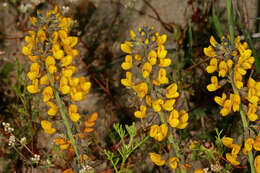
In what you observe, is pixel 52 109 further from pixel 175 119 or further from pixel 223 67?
pixel 223 67

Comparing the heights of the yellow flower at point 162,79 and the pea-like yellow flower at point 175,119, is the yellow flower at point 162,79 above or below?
above

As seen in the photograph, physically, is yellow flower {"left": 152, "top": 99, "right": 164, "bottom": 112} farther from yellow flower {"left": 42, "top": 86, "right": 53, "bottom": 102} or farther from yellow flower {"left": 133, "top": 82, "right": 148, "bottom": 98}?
yellow flower {"left": 42, "top": 86, "right": 53, "bottom": 102}

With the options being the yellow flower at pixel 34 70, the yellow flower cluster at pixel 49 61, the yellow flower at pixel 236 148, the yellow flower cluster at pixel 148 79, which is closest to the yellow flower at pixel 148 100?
the yellow flower cluster at pixel 148 79

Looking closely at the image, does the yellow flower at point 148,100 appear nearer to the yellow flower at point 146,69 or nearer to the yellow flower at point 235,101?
the yellow flower at point 146,69

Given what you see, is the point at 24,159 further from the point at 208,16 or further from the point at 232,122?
the point at 208,16

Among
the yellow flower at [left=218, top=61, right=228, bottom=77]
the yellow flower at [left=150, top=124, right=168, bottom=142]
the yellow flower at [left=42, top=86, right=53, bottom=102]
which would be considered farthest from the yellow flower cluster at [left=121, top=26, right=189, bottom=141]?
the yellow flower at [left=42, top=86, right=53, bottom=102]

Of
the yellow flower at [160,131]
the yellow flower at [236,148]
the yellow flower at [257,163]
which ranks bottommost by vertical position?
the yellow flower at [257,163]

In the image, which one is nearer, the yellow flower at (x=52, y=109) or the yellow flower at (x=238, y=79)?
the yellow flower at (x=238, y=79)

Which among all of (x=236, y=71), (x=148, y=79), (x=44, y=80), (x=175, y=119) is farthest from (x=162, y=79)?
(x=44, y=80)
